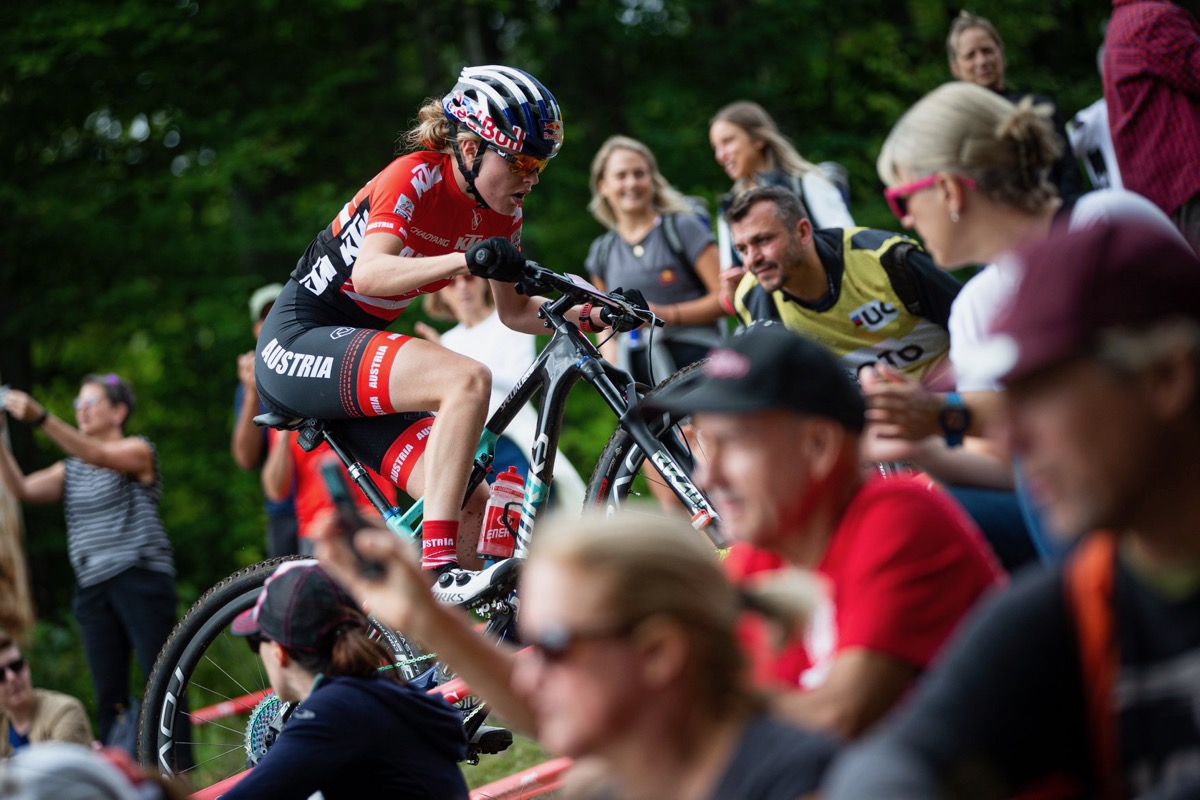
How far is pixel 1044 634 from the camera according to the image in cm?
185

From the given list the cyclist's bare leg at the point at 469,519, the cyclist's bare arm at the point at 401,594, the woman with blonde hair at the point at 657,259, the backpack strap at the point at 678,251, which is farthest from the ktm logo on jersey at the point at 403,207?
the backpack strap at the point at 678,251

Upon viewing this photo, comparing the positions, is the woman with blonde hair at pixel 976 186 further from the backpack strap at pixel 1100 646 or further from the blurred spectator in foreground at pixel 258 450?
the blurred spectator in foreground at pixel 258 450

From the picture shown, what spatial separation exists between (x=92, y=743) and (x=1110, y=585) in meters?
5.87

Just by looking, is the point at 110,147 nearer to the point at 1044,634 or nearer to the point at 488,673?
the point at 488,673

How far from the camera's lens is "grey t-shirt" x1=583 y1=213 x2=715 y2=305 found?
23.9 feet

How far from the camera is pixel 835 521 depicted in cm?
248

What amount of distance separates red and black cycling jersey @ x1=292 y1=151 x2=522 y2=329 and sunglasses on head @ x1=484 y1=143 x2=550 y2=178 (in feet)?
0.73

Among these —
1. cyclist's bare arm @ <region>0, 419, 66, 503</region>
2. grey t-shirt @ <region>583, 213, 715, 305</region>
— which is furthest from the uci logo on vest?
Result: cyclist's bare arm @ <region>0, 419, 66, 503</region>

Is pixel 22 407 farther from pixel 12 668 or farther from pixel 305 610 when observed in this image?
pixel 305 610

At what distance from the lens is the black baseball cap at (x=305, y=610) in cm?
362

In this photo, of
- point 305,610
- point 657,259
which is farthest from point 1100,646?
point 657,259

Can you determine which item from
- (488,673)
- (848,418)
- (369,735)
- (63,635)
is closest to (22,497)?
(63,635)

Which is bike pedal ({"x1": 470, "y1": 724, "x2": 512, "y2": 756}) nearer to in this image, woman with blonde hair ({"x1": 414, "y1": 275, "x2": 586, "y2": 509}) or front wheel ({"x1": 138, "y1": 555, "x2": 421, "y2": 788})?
front wheel ({"x1": 138, "y1": 555, "x2": 421, "y2": 788})

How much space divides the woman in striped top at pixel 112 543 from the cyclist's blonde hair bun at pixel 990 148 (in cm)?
534
